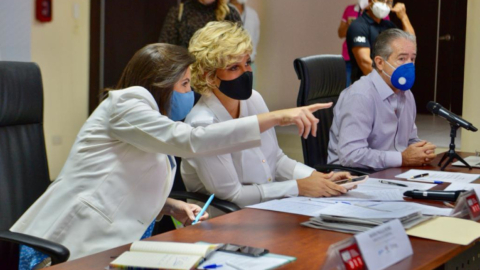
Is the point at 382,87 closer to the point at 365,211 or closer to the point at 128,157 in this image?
the point at 365,211

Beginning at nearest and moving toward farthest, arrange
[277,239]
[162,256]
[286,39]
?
[162,256] → [277,239] → [286,39]

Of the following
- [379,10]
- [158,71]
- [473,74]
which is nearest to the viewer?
[158,71]

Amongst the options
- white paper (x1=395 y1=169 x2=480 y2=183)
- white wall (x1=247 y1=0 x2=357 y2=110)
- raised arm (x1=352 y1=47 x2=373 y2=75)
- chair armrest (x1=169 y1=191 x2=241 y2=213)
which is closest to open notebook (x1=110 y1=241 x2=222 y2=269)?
chair armrest (x1=169 y1=191 x2=241 y2=213)

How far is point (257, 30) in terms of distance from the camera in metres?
6.48

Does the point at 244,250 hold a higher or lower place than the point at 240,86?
lower

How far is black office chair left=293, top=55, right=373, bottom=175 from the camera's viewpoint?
3172 millimetres

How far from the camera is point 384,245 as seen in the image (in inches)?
56.7

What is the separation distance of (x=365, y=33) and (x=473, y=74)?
786mm

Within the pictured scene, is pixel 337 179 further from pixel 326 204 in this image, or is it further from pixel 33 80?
pixel 33 80

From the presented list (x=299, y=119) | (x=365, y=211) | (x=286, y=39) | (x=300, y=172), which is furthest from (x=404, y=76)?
(x=286, y=39)

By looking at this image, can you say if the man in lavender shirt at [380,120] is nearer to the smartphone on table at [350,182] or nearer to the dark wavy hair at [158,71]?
the smartphone on table at [350,182]

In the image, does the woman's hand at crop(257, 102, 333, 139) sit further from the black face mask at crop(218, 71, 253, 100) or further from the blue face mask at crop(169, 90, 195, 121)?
the black face mask at crop(218, 71, 253, 100)

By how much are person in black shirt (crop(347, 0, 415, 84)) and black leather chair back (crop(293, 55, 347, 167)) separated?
1.48 metres

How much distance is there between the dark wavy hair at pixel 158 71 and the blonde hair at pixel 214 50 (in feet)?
0.96
